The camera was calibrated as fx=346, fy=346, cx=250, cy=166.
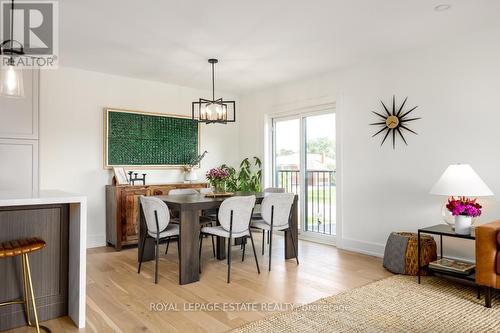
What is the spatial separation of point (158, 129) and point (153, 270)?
2.41m

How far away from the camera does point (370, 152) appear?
4395mm

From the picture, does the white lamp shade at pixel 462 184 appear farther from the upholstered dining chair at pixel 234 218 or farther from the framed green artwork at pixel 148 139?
the framed green artwork at pixel 148 139

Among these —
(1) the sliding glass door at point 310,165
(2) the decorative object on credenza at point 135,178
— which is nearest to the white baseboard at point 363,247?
(1) the sliding glass door at point 310,165

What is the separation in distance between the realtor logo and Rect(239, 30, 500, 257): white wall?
3355 millimetres

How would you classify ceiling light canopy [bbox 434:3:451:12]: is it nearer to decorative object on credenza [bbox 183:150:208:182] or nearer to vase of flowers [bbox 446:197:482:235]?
vase of flowers [bbox 446:197:482:235]

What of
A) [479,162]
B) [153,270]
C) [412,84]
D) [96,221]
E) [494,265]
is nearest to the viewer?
[494,265]

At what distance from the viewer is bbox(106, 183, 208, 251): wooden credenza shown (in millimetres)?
Result: 4613

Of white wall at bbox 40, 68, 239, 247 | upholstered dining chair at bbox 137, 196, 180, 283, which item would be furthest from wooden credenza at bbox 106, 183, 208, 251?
upholstered dining chair at bbox 137, 196, 180, 283

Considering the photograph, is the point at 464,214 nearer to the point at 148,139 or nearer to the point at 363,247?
the point at 363,247

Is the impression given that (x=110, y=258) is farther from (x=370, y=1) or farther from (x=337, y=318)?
(x=370, y=1)

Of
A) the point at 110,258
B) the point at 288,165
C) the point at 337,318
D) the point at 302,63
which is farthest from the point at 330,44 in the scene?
the point at 110,258

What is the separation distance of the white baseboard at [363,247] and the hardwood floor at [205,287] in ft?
0.49

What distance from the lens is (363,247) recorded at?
4453 millimetres

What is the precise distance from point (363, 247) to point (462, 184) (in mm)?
1705
